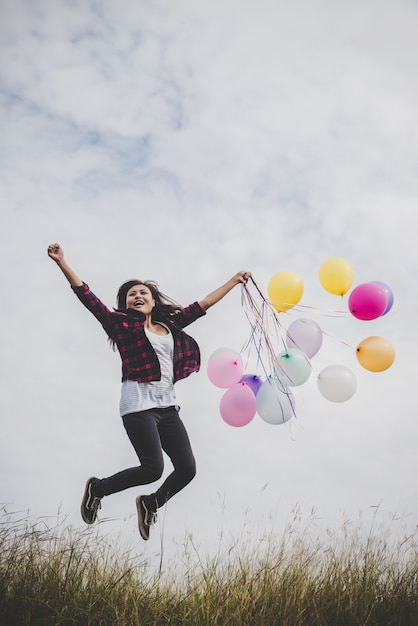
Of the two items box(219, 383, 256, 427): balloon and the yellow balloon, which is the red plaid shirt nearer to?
box(219, 383, 256, 427): balloon

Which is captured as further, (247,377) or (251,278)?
(247,377)

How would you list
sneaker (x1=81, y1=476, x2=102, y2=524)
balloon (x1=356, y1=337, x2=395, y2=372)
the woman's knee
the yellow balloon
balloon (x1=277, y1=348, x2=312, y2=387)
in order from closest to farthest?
the woman's knee, sneaker (x1=81, y1=476, x2=102, y2=524), balloon (x1=277, y1=348, x2=312, y2=387), balloon (x1=356, y1=337, x2=395, y2=372), the yellow balloon

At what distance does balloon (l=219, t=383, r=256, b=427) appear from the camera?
3912 millimetres

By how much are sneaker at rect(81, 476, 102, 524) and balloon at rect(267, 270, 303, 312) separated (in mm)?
1712

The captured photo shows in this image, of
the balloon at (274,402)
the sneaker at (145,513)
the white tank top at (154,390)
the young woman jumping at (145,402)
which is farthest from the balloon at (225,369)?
the sneaker at (145,513)

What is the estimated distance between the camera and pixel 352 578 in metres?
3.54

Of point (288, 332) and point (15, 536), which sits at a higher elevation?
point (288, 332)

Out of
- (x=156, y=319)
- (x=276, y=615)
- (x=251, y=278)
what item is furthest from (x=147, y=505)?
(x=251, y=278)

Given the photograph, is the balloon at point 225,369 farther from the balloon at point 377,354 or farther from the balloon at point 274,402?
the balloon at point 377,354

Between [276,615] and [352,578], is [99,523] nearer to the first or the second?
[276,615]

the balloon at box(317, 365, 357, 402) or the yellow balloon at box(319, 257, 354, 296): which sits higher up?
the yellow balloon at box(319, 257, 354, 296)

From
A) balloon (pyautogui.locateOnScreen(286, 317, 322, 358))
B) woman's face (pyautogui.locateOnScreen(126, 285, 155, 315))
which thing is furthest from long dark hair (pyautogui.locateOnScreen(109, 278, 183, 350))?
balloon (pyautogui.locateOnScreen(286, 317, 322, 358))

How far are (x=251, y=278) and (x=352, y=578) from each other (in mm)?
1896

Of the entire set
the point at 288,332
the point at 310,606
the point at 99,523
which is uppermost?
the point at 288,332
